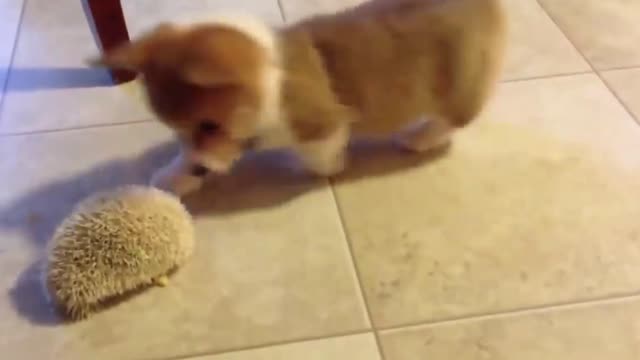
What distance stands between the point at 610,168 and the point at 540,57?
292 mm

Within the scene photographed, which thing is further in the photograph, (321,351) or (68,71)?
(68,71)

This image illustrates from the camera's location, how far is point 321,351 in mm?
950

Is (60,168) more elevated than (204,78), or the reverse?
(204,78)

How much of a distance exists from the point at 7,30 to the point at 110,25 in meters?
0.25

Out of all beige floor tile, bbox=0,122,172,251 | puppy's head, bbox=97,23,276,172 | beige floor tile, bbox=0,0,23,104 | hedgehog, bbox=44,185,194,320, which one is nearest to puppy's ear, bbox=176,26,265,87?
puppy's head, bbox=97,23,276,172

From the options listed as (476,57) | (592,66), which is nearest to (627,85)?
(592,66)

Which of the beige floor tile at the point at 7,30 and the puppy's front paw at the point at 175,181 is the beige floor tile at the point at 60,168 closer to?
the puppy's front paw at the point at 175,181

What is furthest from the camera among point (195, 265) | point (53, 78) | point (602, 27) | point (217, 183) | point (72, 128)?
point (602, 27)

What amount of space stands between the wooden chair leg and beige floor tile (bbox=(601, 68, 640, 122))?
70 cm

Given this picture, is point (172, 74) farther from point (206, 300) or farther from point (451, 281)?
point (451, 281)

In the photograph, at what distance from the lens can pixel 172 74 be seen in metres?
0.98

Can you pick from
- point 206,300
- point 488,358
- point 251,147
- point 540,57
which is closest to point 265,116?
point 251,147

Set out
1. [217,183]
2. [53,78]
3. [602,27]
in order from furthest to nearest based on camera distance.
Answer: [602,27] < [53,78] < [217,183]

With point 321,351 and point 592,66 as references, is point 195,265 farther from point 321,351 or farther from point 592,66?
point 592,66
